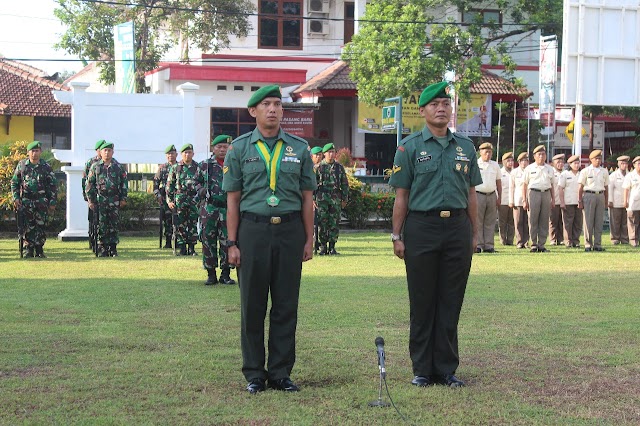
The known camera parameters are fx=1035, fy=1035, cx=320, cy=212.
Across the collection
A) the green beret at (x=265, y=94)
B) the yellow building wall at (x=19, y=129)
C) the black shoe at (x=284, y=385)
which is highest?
the yellow building wall at (x=19, y=129)

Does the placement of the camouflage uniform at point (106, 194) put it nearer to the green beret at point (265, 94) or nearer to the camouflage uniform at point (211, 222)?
the camouflage uniform at point (211, 222)

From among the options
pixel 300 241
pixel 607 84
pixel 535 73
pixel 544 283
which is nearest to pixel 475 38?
pixel 607 84

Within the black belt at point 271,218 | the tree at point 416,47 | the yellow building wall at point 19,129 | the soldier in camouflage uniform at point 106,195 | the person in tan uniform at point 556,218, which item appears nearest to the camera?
the black belt at point 271,218

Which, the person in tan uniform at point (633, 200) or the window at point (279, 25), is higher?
the window at point (279, 25)

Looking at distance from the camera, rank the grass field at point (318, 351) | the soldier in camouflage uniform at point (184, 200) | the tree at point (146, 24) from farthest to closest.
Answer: the tree at point (146, 24), the soldier in camouflage uniform at point (184, 200), the grass field at point (318, 351)

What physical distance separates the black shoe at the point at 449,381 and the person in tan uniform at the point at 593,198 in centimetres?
1486

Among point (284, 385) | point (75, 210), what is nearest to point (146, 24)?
point (75, 210)

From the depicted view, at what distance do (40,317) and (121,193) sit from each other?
836cm

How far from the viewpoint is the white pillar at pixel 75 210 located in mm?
22047

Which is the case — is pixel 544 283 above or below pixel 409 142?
below

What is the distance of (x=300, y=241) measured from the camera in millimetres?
7426

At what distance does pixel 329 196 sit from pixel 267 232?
1263cm

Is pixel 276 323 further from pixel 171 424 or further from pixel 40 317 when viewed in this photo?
pixel 40 317

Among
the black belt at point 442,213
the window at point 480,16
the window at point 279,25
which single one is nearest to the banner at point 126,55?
the window at point 279,25
